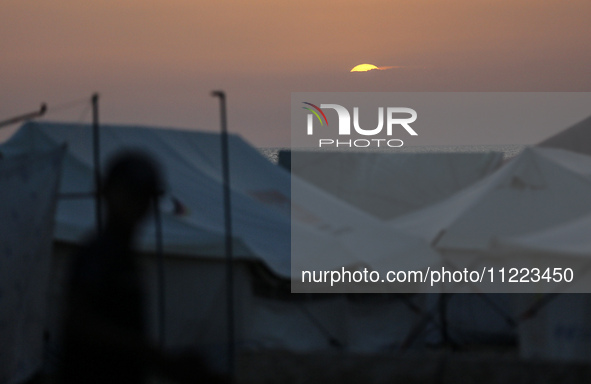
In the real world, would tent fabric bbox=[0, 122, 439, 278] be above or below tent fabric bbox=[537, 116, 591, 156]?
below

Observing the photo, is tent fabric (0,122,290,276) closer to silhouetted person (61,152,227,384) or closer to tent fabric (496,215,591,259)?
tent fabric (496,215,591,259)

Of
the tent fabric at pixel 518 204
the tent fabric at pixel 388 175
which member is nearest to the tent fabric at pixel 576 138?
the tent fabric at pixel 388 175

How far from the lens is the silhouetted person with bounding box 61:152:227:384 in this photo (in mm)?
2648

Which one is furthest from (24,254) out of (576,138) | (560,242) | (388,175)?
(576,138)

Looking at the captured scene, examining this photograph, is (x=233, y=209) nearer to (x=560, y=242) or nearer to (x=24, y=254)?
(x=560, y=242)

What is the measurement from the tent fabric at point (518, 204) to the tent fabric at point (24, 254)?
8673 mm

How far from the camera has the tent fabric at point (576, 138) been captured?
25016mm

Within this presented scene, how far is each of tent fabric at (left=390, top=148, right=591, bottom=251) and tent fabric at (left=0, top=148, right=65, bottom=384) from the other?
867cm

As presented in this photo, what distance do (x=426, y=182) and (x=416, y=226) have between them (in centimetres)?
1055

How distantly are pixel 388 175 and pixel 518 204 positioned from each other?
11.4 meters

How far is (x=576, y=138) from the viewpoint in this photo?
25.3 m

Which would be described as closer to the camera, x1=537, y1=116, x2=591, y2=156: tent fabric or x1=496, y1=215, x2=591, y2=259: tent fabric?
x1=496, y1=215, x2=591, y2=259: tent fabric

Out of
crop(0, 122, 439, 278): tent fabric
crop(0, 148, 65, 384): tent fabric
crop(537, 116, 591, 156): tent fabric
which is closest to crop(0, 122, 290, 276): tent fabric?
crop(0, 122, 439, 278): tent fabric

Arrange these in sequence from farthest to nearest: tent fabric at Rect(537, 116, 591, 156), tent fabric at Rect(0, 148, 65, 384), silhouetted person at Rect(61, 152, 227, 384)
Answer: tent fabric at Rect(537, 116, 591, 156) → tent fabric at Rect(0, 148, 65, 384) → silhouetted person at Rect(61, 152, 227, 384)
